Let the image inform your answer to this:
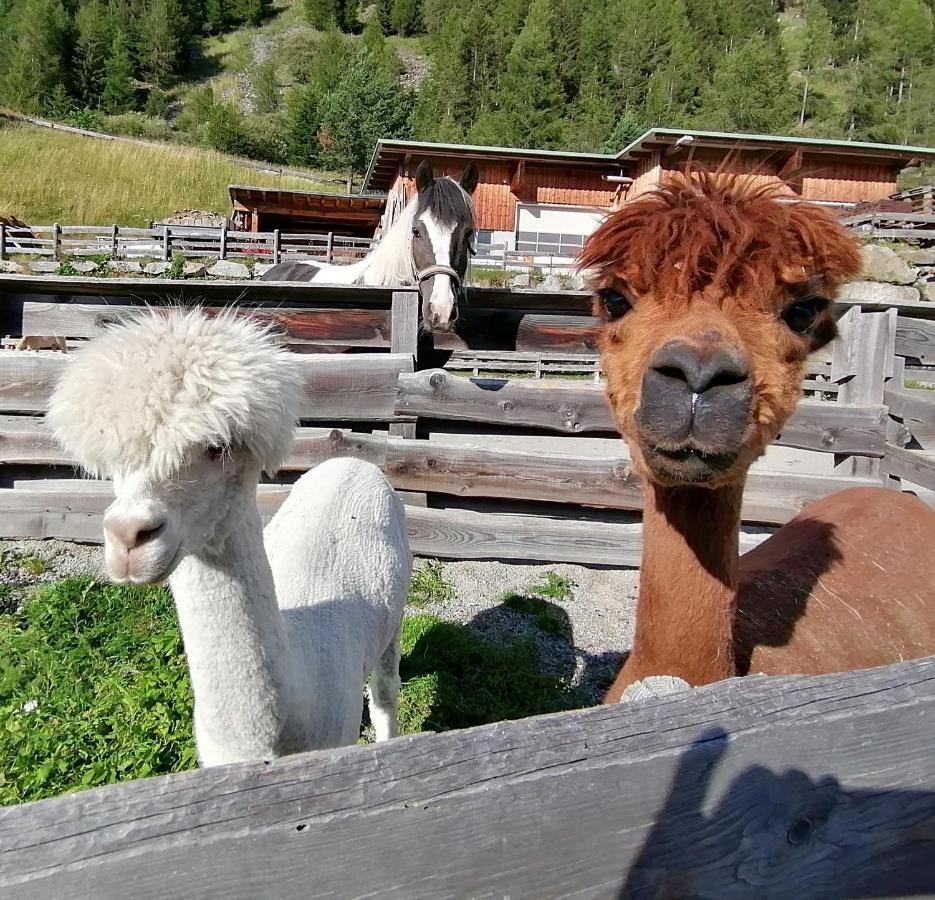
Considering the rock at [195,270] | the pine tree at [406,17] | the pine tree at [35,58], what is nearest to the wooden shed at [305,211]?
the rock at [195,270]

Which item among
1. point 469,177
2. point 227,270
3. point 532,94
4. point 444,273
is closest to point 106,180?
point 227,270

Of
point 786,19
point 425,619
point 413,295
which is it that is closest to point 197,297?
point 413,295

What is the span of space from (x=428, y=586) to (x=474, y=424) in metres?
1.36

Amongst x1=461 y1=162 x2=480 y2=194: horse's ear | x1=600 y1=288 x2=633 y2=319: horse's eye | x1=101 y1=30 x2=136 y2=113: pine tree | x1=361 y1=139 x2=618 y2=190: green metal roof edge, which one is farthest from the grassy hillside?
x1=600 y1=288 x2=633 y2=319: horse's eye

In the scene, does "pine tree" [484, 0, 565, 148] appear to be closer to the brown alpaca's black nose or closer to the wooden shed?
the wooden shed

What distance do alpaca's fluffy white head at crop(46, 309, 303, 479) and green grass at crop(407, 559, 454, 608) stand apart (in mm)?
3118

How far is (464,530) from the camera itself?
5.24 metres

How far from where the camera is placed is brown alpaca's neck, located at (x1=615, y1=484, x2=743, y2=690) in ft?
6.86

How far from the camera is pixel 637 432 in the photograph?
184cm

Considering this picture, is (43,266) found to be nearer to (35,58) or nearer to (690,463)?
(690,463)

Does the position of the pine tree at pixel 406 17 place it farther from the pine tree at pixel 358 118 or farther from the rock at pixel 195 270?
the rock at pixel 195 270

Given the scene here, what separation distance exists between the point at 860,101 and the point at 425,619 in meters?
78.3

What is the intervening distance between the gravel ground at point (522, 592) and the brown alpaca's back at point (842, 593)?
1452 mm

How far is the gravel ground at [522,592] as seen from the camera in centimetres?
425
